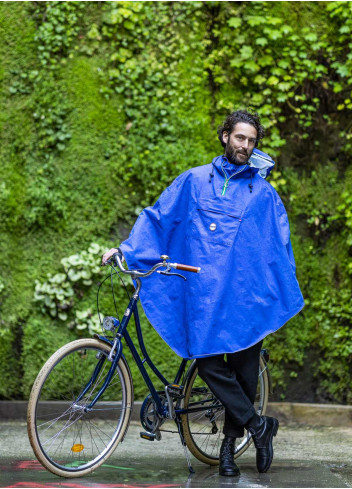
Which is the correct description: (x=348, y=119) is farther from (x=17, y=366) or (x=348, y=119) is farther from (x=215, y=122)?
(x=17, y=366)

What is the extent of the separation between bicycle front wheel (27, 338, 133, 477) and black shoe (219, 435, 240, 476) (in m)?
0.56

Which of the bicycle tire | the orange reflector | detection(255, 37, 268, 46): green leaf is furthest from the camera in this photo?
detection(255, 37, 268, 46): green leaf

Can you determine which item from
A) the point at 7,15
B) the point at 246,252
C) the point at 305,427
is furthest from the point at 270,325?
the point at 7,15

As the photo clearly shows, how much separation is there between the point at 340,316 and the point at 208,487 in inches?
105

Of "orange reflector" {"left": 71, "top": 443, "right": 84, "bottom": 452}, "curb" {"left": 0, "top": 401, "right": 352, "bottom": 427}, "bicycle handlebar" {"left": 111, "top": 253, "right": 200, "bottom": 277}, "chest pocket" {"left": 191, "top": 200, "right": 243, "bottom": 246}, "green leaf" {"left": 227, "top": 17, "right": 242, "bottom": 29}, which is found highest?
Result: "green leaf" {"left": 227, "top": 17, "right": 242, "bottom": 29}

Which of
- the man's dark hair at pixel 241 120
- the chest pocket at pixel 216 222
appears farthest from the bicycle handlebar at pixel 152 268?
the man's dark hair at pixel 241 120

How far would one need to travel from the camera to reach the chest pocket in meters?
4.01

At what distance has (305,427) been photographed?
5633 mm

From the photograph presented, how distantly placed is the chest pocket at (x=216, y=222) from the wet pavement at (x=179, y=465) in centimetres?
128

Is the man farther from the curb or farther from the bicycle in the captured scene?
the curb

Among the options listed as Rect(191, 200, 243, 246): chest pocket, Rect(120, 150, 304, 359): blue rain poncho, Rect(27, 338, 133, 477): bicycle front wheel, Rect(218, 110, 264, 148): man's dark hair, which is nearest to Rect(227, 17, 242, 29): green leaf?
Rect(218, 110, 264, 148): man's dark hair

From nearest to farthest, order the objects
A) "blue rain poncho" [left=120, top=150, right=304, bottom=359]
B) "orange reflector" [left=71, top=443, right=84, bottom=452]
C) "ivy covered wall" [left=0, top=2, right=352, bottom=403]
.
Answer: "blue rain poncho" [left=120, top=150, right=304, bottom=359]
"orange reflector" [left=71, top=443, right=84, bottom=452]
"ivy covered wall" [left=0, top=2, right=352, bottom=403]

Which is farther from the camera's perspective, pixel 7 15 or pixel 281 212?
pixel 7 15

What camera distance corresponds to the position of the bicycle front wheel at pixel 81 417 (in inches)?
144
